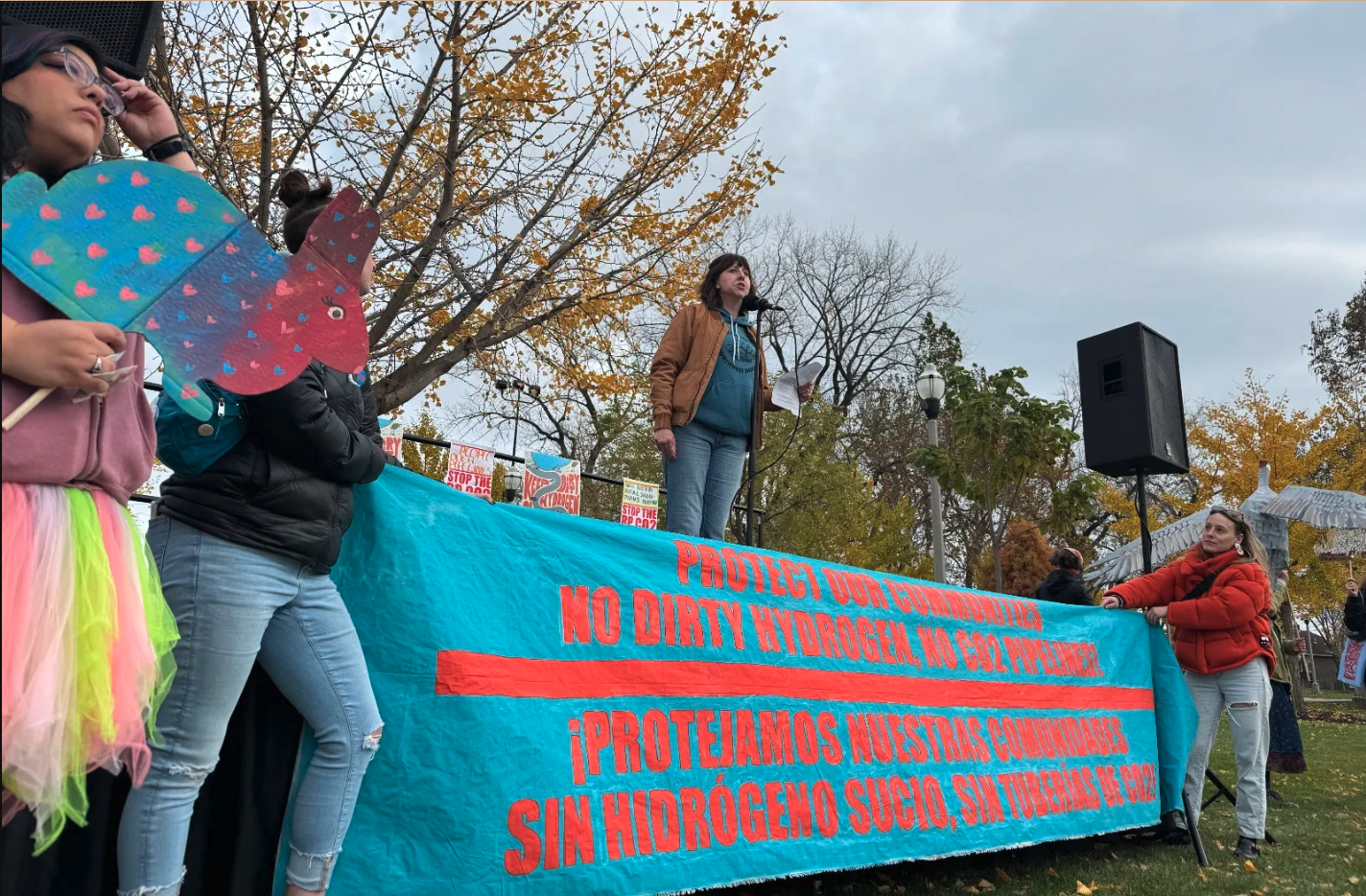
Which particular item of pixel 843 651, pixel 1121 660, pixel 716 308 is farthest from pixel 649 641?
pixel 1121 660

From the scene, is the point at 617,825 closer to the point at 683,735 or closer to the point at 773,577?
the point at 683,735

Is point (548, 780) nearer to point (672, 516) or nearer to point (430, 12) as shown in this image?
point (672, 516)

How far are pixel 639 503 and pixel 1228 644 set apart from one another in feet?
26.2

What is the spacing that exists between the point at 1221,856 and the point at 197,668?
15.0 ft

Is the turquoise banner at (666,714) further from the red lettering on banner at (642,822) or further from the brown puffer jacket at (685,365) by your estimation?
the brown puffer jacket at (685,365)

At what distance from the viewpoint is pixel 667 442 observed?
394 cm

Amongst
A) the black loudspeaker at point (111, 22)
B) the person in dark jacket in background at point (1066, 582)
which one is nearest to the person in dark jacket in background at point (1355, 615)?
the person in dark jacket in background at point (1066, 582)

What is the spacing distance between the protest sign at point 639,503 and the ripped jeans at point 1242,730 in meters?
7.47

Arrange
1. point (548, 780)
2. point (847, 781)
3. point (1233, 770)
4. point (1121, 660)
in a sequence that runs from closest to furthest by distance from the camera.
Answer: point (548, 780)
point (847, 781)
point (1121, 660)
point (1233, 770)

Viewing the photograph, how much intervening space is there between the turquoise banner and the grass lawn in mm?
221

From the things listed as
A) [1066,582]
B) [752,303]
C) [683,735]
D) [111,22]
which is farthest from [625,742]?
[1066,582]

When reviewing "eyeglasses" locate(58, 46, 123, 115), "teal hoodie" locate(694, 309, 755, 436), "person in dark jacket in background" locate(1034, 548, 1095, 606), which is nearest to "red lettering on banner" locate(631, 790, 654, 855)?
"teal hoodie" locate(694, 309, 755, 436)

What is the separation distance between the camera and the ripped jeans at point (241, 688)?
172 centimetres

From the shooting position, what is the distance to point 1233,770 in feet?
25.5
